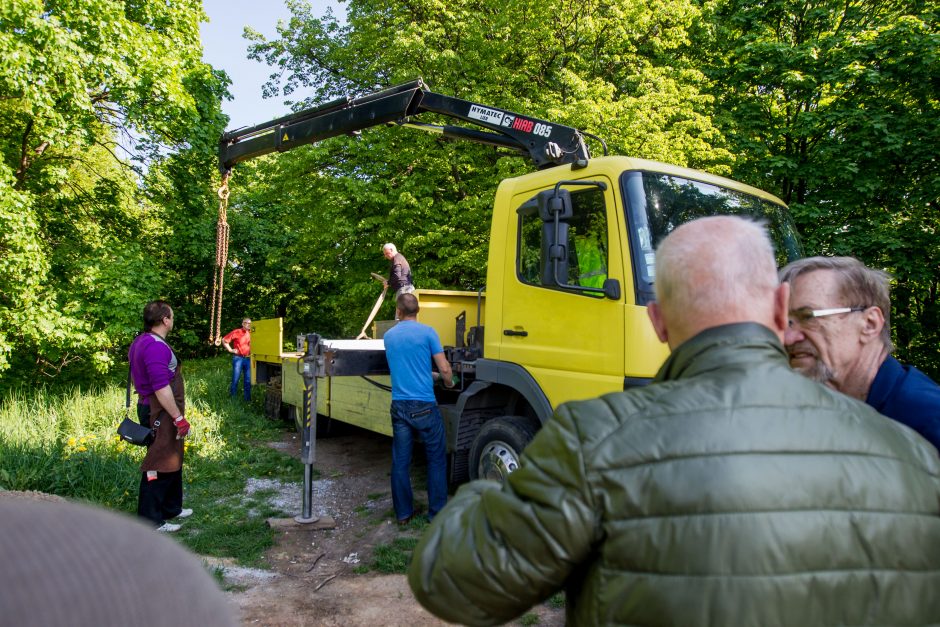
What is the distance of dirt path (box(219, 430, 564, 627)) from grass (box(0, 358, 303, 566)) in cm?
26

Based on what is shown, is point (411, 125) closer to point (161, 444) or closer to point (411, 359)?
point (411, 359)

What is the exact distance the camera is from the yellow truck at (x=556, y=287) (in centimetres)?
407

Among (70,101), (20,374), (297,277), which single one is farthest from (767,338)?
(297,277)

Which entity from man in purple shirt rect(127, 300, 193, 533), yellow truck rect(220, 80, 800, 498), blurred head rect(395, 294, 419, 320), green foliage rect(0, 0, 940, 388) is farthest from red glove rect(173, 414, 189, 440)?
green foliage rect(0, 0, 940, 388)

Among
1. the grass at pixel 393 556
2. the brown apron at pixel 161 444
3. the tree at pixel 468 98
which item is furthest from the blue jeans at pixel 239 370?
the grass at pixel 393 556

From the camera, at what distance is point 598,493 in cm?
109

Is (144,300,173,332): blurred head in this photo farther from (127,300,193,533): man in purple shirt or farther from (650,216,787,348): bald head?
(650,216,787,348): bald head

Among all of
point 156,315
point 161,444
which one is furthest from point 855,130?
point 161,444

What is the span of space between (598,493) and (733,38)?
45.4 ft

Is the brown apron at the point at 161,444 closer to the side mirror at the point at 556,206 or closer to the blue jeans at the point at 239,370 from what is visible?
the side mirror at the point at 556,206

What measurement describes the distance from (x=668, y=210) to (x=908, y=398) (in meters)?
2.64

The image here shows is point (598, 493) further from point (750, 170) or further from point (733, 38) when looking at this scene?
point (733, 38)

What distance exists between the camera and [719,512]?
1031 mm

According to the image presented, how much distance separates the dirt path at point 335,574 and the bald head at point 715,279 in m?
3.24
